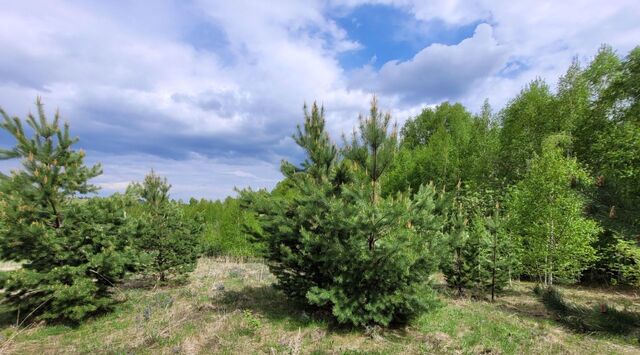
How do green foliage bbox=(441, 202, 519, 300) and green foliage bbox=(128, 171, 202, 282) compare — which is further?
green foliage bbox=(128, 171, 202, 282)

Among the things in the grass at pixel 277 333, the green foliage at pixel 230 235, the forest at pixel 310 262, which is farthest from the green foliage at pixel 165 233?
the green foliage at pixel 230 235

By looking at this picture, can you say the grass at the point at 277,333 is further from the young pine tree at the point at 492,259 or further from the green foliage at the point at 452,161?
the green foliage at the point at 452,161

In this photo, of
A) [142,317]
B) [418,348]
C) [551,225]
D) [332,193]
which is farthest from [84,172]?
[551,225]

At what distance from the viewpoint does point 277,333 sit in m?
7.38

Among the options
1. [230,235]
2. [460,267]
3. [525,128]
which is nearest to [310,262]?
[460,267]

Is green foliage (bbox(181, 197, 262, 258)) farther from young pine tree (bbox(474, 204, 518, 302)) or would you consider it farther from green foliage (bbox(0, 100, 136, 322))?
young pine tree (bbox(474, 204, 518, 302))

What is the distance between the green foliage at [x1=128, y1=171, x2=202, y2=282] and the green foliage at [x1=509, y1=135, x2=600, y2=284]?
13.8m

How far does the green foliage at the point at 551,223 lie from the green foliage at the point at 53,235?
14.4 m

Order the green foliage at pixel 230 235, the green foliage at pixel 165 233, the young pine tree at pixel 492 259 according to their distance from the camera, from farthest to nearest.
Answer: the green foliage at pixel 230 235, the green foliage at pixel 165 233, the young pine tree at pixel 492 259

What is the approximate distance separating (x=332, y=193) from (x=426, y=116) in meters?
33.0

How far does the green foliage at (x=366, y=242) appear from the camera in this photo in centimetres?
666

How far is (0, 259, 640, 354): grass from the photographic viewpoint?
6.64 meters

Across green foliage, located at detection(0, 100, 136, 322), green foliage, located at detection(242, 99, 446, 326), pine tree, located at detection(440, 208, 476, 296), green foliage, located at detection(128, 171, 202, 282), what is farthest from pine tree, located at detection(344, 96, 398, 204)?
green foliage, located at detection(128, 171, 202, 282)

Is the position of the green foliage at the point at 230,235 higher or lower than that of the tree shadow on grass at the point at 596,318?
lower
